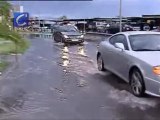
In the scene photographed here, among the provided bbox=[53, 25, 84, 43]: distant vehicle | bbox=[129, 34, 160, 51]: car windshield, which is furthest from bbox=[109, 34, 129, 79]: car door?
bbox=[53, 25, 84, 43]: distant vehicle

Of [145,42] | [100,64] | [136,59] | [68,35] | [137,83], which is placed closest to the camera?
[137,83]

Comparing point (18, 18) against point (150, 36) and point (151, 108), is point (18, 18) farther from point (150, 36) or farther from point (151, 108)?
point (151, 108)

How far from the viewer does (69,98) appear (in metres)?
9.81

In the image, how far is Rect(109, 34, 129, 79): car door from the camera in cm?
1087

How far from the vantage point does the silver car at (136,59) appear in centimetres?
932

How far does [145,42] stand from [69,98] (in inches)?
108

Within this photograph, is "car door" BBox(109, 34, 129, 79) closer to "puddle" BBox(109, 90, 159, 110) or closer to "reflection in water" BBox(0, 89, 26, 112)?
"puddle" BBox(109, 90, 159, 110)

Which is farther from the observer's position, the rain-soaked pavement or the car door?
the car door

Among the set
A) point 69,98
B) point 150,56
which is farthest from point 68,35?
point 69,98

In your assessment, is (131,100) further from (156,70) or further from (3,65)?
(3,65)

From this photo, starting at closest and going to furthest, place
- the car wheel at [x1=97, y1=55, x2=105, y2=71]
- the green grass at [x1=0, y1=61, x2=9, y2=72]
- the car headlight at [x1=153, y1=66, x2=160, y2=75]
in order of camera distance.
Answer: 1. the car headlight at [x1=153, y1=66, x2=160, y2=75]
2. the car wheel at [x1=97, y1=55, x2=105, y2=71]
3. the green grass at [x1=0, y1=61, x2=9, y2=72]

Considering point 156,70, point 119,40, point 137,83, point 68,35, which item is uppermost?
point 119,40

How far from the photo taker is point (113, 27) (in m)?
53.3

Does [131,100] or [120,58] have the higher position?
[120,58]
